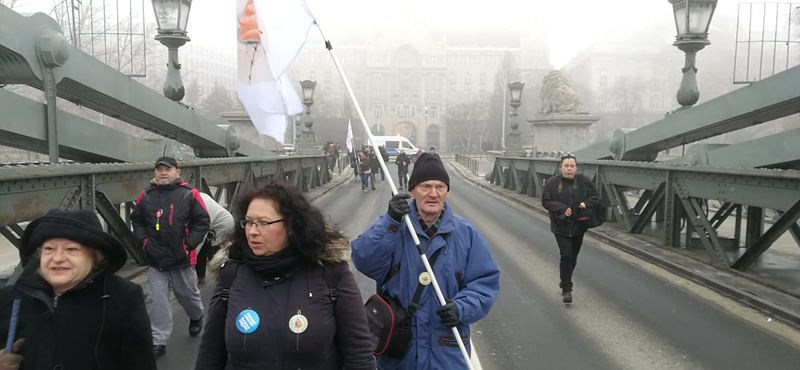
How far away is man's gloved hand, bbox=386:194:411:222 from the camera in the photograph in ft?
9.65

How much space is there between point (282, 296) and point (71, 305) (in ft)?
2.66

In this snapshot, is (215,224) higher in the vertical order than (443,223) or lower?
lower

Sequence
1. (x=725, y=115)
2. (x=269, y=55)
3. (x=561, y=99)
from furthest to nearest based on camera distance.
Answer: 1. (x=561, y=99)
2. (x=725, y=115)
3. (x=269, y=55)

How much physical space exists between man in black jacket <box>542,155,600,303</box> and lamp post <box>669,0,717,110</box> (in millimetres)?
4187

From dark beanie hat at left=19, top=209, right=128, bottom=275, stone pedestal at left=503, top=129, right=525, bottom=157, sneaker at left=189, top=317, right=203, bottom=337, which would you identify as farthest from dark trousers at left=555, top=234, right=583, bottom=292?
stone pedestal at left=503, top=129, right=525, bottom=157

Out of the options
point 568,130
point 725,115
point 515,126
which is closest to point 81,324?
point 725,115

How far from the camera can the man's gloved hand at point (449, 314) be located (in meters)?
2.78

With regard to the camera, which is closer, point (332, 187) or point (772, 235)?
point (772, 235)

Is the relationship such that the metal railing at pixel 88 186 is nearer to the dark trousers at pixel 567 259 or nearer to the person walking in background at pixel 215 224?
the person walking in background at pixel 215 224

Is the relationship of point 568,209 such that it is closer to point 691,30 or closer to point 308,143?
point 691,30

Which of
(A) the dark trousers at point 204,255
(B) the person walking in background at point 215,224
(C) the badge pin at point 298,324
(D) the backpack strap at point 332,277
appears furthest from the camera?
(A) the dark trousers at point 204,255

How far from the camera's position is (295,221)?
2.50 m

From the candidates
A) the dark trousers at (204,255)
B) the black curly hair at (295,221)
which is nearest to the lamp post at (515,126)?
the dark trousers at (204,255)

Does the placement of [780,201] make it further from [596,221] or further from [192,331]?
[192,331]
